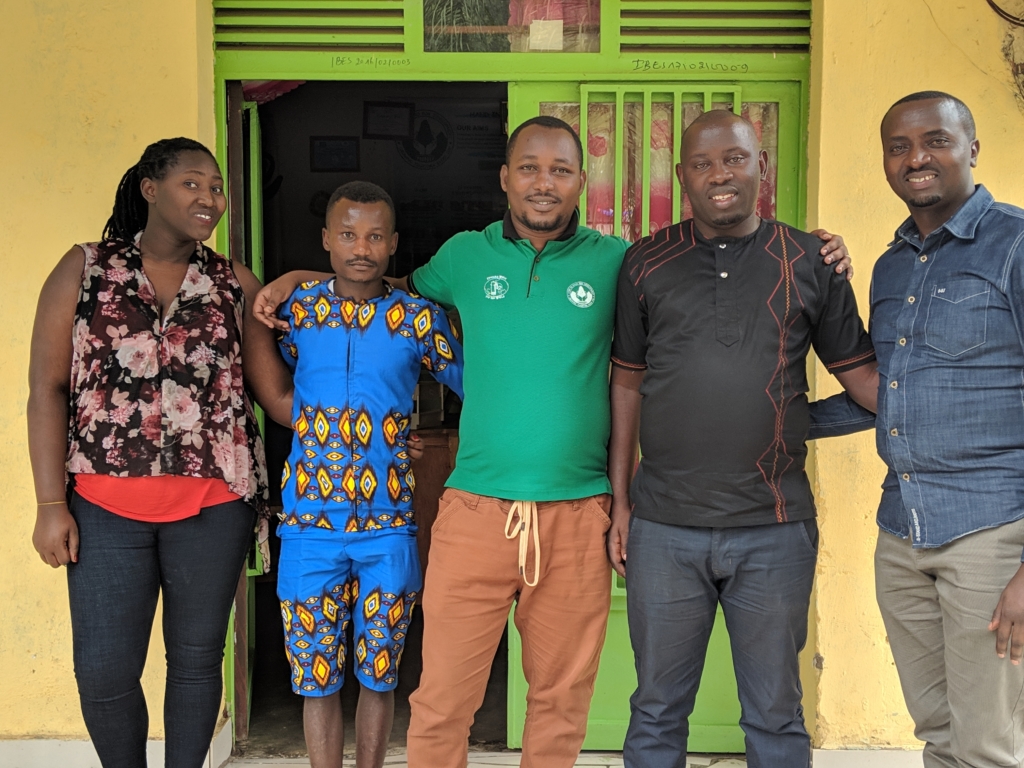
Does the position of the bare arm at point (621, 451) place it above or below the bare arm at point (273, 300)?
below

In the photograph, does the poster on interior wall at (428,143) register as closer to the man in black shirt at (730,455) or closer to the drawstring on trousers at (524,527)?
the man in black shirt at (730,455)

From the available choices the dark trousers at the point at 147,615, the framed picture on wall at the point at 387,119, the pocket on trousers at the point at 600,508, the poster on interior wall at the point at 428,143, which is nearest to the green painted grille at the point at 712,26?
the pocket on trousers at the point at 600,508

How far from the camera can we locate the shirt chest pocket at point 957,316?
2184 millimetres

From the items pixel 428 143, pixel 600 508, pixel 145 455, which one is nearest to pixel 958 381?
pixel 600 508

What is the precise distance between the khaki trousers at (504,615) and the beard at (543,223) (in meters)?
0.75

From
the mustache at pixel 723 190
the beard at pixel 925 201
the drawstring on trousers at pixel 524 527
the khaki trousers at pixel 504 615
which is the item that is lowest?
the khaki trousers at pixel 504 615

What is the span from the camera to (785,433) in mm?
2373

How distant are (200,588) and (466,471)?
790 mm

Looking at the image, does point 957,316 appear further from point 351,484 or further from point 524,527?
point 351,484

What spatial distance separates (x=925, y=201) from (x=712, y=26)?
4.98ft

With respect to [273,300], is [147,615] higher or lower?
lower

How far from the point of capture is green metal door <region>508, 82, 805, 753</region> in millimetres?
3500

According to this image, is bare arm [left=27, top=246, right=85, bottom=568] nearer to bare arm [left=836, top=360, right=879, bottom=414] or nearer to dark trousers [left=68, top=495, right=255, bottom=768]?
dark trousers [left=68, top=495, right=255, bottom=768]

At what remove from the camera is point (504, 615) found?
262 cm
